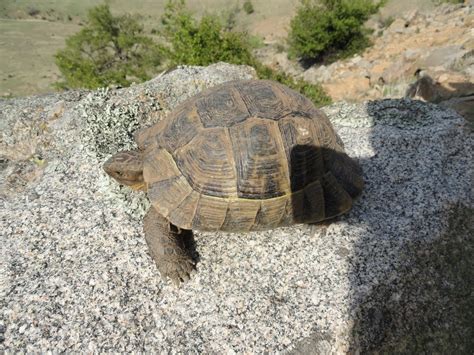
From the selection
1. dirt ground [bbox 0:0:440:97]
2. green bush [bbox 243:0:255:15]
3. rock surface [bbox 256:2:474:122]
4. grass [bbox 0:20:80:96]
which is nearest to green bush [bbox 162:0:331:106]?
rock surface [bbox 256:2:474:122]

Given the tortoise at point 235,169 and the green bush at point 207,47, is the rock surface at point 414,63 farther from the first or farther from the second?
the tortoise at point 235,169

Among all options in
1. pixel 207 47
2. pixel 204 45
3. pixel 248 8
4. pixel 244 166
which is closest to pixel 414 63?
pixel 207 47

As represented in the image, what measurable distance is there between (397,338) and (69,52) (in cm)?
1938

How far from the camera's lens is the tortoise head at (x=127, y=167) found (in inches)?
132

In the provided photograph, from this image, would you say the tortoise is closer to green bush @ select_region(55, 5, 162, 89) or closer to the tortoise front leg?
the tortoise front leg

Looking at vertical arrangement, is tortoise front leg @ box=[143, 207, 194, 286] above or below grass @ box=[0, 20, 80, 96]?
above

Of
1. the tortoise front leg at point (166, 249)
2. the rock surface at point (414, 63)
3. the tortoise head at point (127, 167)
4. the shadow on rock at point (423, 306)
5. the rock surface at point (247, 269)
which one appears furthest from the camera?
the rock surface at point (414, 63)

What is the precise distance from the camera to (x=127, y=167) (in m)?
3.35

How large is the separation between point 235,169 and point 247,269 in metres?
1.14

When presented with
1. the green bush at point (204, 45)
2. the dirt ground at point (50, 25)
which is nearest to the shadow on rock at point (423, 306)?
the green bush at point (204, 45)

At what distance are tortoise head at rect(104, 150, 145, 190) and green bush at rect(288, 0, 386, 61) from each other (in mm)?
15881

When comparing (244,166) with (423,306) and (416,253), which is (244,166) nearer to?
(416,253)

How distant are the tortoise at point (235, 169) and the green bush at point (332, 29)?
15248 millimetres

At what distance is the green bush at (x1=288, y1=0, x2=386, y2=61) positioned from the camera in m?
16.7
